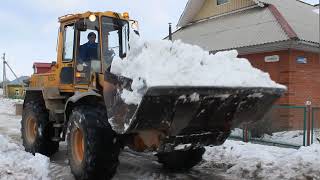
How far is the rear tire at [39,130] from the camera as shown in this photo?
817 cm

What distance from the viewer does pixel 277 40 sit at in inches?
512

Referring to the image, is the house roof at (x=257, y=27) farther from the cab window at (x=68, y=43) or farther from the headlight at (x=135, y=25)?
the cab window at (x=68, y=43)

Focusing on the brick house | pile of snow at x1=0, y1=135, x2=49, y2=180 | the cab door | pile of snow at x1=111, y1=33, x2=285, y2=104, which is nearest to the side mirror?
the cab door

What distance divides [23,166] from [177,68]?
3.15 meters

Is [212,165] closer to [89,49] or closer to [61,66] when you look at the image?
[89,49]

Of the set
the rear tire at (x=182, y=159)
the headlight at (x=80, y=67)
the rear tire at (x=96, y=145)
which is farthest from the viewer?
the rear tire at (x=182, y=159)

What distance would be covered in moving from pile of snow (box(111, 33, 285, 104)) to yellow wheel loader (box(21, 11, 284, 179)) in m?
0.09

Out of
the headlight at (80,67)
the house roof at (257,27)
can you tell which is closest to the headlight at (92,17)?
the headlight at (80,67)

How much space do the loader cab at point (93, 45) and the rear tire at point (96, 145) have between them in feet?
2.86

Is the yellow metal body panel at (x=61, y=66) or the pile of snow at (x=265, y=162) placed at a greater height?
the yellow metal body panel at (x=61, y=66)

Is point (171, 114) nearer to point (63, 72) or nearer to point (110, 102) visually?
point (110, 102)

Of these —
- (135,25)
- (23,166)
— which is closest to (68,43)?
(135,25)

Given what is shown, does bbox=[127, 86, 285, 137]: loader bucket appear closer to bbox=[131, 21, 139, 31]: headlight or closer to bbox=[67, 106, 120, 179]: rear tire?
bbox=[67, 106, 120, 179]: rear tire

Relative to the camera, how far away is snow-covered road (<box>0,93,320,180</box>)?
22.4 ft
